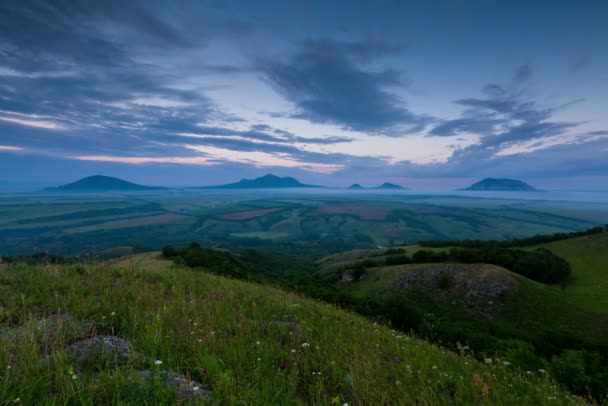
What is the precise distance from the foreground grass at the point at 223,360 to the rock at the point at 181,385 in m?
0.11

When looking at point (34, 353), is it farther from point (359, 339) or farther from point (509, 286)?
point (509, 286)

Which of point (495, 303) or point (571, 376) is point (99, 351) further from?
point (495, 303)

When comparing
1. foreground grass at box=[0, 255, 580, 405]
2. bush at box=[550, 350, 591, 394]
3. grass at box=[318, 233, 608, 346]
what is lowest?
grass at box=[318, 233, 608, 346]

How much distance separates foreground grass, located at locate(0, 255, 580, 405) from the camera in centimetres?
294

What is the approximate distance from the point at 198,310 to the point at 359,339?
4.11 m

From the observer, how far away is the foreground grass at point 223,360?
116 inches

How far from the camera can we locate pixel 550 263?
56281mm

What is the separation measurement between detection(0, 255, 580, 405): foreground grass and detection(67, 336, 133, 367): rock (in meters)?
0.10

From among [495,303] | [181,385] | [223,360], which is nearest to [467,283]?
[495,303]

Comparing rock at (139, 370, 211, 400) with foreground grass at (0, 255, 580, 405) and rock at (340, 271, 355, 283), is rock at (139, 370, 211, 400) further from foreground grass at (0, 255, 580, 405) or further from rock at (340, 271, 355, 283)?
rock at (340, 271, 355, 283)

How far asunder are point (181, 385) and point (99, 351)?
5.51 feet

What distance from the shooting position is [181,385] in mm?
3133

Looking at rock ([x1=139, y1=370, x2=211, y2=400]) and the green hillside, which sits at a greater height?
rock ([x1=139, y1=370, x2=211, y2=400])

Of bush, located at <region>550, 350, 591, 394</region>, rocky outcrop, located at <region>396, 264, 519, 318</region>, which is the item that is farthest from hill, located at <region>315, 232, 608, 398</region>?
bush, located at <region>550, 350, 591, 394</region>
